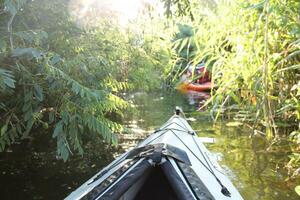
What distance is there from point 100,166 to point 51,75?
368 cm

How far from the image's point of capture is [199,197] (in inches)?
111

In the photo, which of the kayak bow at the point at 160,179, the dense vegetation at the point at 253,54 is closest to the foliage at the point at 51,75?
the kayak bow at the point at 160,179

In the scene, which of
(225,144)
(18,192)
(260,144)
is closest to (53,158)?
(18,192)

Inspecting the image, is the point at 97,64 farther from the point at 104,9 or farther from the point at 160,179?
the point at 104,9

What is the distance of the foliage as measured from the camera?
11.2 ft

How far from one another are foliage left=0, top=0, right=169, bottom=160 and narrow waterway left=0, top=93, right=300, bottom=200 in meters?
1.27

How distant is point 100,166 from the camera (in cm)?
688

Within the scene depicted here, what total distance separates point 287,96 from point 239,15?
1.35 meters

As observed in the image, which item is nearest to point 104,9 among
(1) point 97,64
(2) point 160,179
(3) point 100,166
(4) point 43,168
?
(3) point 100,166

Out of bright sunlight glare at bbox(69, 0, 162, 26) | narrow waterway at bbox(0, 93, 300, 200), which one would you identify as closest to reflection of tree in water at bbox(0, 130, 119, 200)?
narrow waterway at bbox(0, 93, 300, 200)

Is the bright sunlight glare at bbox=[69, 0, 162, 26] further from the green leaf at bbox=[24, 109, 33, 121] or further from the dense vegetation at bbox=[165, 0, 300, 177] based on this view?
the green leaf at bbox=[24, 109, 33, 121]

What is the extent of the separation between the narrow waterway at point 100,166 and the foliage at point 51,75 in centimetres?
127

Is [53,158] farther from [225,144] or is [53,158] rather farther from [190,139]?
[225,144]

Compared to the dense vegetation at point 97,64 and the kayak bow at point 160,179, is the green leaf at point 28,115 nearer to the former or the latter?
the dense vegetation at point 97,64
